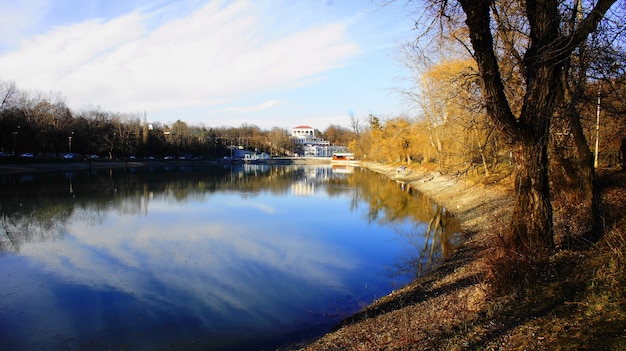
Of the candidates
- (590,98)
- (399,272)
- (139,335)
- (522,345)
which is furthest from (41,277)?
(590,98)

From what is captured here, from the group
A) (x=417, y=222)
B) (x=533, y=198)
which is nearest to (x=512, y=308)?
(x=533, y=198)

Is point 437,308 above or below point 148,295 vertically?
above

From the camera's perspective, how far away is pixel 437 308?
20.9 ft

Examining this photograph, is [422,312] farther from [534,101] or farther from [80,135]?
[80,135]

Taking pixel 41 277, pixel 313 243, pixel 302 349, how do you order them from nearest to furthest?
1. pixel 302 349
2. pixel 41 277
3. pixel 313 243

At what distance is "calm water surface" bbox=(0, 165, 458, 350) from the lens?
731 centimetres

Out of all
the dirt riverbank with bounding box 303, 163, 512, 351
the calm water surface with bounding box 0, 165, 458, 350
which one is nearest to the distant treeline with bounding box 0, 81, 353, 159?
the calm water surface with bounding box 0, 165, 458, 350

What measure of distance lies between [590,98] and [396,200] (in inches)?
787

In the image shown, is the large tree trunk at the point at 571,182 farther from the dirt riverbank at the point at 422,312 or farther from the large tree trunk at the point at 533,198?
the dirt riverbank at the point at 422,312

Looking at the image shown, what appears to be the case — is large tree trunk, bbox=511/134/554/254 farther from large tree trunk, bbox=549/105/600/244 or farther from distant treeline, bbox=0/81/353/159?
distant treeline, bbox=0/81/353/159

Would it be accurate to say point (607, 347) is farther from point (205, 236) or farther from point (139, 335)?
point (205, 236)

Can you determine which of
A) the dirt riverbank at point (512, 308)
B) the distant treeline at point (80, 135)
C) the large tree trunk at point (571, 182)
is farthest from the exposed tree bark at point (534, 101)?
the distant treeline at point (80, 135)

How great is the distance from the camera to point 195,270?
10938 mm

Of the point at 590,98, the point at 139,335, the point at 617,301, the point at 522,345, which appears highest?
the point at 590,98
